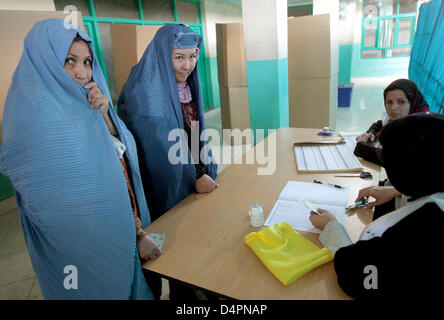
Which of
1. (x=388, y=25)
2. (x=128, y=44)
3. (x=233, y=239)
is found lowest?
(x=233, y=239)

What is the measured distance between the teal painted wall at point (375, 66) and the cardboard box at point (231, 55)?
841 centimetres

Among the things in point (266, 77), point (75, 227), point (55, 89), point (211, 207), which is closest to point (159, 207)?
point (211, 207)

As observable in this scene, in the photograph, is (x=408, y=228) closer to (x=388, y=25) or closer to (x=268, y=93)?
(x=268, y=93)

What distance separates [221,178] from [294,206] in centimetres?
51

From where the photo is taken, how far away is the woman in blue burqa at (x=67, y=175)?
0.82 metres

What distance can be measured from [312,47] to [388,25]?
30.8 feet

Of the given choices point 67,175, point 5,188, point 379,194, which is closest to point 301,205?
point 379,194

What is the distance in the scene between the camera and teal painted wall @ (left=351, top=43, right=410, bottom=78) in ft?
35.5

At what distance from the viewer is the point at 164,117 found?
4.60 ft

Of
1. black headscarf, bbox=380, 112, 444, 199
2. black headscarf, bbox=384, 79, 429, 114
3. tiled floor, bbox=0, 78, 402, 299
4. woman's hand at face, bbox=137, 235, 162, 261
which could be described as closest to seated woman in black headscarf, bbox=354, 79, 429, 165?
black headscarf, bbox=384, 79, 429, 114

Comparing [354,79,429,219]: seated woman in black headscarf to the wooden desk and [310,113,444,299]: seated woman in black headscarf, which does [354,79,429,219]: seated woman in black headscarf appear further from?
[310,113,444,299]: seated woman in black headscarf

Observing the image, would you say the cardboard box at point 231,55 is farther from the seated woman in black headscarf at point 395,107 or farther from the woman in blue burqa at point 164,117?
the woman in blue burqa at point 164,117

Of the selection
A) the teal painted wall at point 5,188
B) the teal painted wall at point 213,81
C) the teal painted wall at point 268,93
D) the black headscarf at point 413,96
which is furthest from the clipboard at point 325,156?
the teal painted wall at point 213,81

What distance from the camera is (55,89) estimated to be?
85cm
